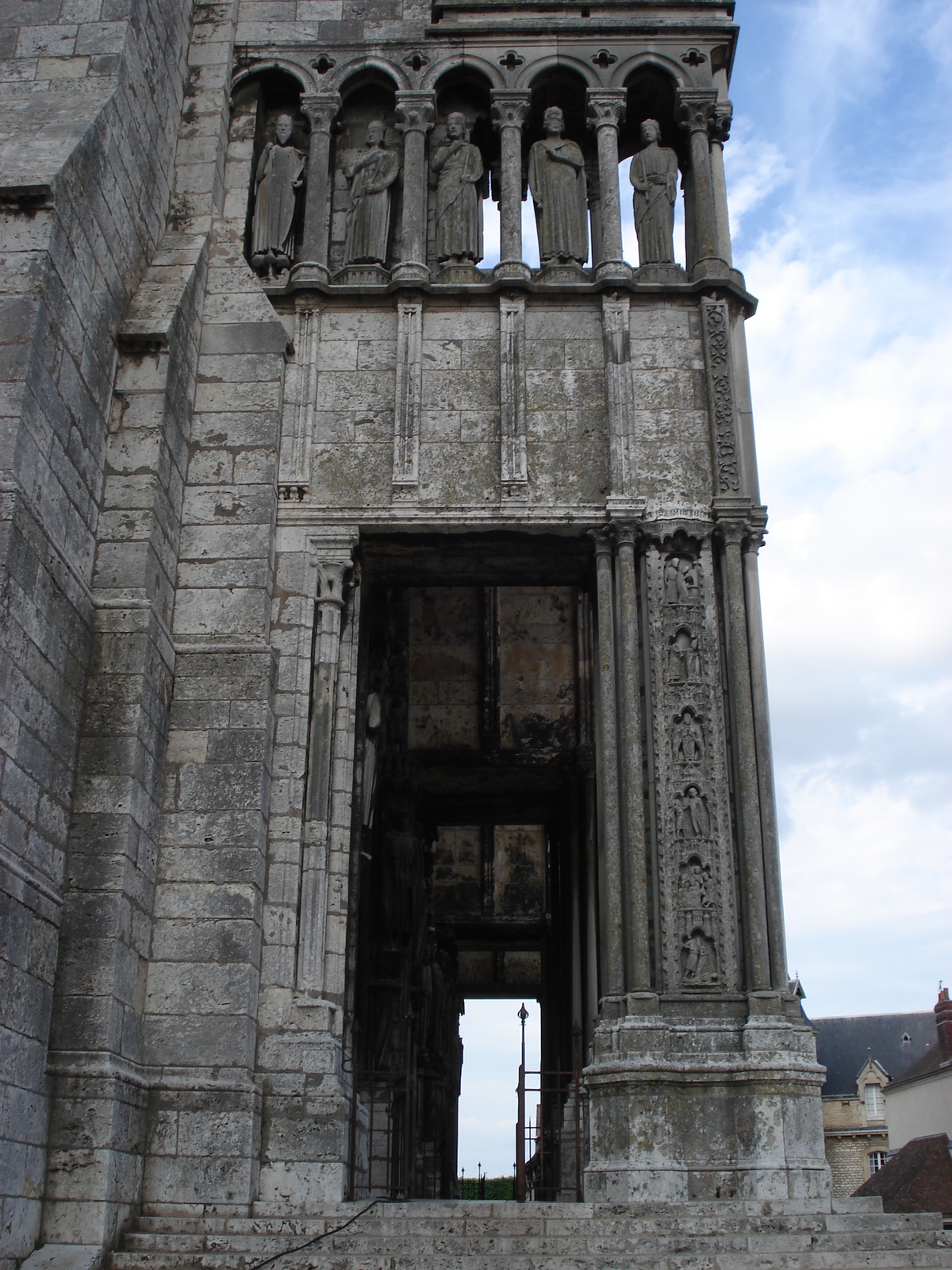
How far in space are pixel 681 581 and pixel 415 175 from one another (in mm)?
4240

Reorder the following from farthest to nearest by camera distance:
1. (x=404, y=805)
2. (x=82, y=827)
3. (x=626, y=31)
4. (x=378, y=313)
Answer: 1. (x=404, y=805)
2. (x=626, y=31)
3. (x=378, y=313)
4. (x=82, y=827)

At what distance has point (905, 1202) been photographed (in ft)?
69.6

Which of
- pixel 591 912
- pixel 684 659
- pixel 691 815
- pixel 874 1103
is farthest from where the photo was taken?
pixel 874 1103

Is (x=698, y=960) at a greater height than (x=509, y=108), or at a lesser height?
lesser

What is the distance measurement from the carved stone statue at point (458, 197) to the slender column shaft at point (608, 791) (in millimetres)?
2959

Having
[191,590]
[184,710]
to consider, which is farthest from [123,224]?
[184,710]

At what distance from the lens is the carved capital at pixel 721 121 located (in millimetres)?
10633

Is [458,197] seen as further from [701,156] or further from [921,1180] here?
[921,1180]

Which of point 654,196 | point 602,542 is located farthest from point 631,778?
point 654,196

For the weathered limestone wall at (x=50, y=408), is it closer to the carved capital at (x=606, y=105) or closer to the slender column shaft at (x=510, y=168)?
the slender column shaft at (x=510, y=168)

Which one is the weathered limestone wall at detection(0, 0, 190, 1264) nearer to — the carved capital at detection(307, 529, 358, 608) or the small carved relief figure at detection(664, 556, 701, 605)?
the carved capital at detection(307, 529, 358, 608)

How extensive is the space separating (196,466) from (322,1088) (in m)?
4.46

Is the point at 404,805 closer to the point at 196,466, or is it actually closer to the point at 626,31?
the point at 196,466

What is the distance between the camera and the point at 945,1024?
30.8m
